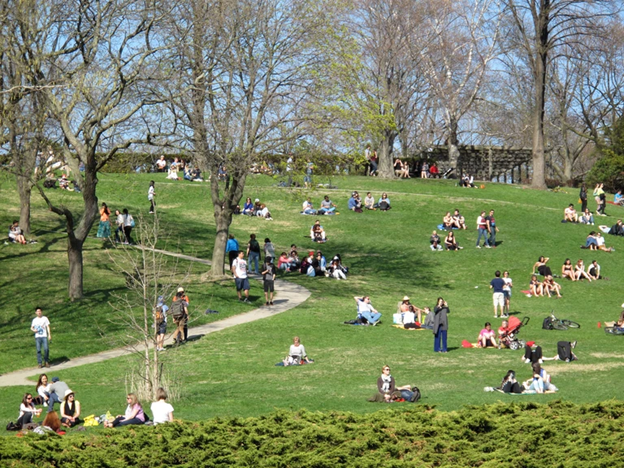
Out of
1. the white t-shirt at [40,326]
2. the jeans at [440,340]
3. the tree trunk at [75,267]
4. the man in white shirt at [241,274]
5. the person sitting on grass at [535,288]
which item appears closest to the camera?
the white t-shirt at [40,326]

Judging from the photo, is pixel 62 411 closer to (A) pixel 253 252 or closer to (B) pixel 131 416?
(B) pixel 131 416

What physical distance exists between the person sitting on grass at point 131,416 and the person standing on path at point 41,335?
709 centimetres

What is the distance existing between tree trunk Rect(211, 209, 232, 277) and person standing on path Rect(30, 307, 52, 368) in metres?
10.5

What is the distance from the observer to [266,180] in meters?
51.9

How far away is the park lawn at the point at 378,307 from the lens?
60.1ft

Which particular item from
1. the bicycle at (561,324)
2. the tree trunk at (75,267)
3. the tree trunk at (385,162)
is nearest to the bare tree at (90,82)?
the tree trunk at (75,267)

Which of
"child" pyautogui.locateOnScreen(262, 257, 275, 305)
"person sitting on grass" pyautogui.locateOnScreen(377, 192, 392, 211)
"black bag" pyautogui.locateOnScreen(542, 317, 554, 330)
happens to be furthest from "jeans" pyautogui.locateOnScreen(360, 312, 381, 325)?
"person sitting on grass" pyautogui.locateOnScreen(377, 192, 392, 211)

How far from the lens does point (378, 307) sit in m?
30.0

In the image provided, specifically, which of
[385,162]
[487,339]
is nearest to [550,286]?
[487,339]

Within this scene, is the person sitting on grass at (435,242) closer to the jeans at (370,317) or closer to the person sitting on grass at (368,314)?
the person sitting on grass at (368,314)

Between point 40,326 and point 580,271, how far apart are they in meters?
22.1

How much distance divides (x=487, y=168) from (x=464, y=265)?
29.8 meters

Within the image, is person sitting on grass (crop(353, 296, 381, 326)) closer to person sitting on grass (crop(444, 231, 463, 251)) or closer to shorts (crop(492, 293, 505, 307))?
shorts (crop(492, 293, 505, 307))

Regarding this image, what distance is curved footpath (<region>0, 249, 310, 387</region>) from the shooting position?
2188 centimetres
